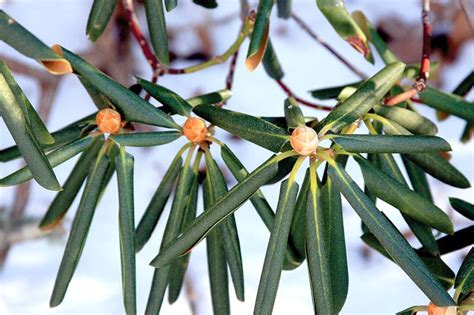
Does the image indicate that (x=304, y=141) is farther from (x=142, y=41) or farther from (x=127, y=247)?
(x=142, y=41)

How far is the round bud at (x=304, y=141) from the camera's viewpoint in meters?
0.57

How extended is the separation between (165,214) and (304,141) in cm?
148

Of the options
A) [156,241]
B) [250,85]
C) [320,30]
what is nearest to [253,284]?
[156,241]

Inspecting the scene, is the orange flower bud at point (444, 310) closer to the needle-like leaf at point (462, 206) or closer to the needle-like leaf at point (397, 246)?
the needle-like leaf at point (397, 246)

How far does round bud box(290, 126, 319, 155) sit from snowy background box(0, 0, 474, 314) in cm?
133

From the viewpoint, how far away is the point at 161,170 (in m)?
2.06

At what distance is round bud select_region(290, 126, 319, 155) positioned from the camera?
57 cm

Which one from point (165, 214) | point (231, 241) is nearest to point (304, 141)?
point (231, 241)

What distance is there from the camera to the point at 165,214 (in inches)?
79.4

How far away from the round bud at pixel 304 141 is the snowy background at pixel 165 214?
1327mm

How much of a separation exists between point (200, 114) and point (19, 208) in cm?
139

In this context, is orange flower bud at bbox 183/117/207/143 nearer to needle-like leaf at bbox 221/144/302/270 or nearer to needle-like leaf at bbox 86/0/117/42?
needle-like leaf at bbox 221/144/302/270

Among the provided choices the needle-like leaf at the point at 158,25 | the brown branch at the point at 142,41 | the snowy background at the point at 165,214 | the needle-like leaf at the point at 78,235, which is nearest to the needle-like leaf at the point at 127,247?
the needle-like leaf at the point at 78,235

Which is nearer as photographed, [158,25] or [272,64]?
[158,25]
